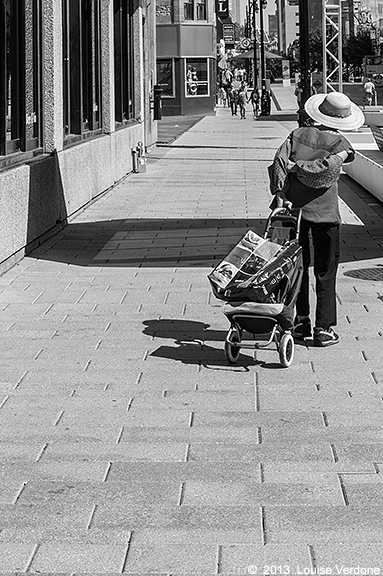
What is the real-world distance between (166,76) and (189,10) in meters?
3.43

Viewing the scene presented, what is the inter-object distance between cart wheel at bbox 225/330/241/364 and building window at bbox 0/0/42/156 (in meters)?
5.09

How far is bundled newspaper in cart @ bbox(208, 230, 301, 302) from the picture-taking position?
22.9 feet

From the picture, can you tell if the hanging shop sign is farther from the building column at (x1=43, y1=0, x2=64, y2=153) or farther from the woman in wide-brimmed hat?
the woman in wide-brimmed hat

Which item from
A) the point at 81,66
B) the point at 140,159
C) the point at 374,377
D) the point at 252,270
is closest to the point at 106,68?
the point at 81,66

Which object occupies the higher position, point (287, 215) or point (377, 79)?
point (377, 79)

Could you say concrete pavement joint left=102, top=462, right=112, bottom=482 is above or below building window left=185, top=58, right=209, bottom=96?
below

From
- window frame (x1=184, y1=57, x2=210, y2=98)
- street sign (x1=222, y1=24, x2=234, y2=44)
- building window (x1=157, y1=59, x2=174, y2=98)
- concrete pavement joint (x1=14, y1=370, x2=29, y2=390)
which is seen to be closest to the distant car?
street sign (x1=222, y1=24, x2=234, y2=44)

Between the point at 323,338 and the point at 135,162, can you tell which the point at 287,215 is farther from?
the point at 135,162

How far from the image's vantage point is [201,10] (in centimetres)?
5669

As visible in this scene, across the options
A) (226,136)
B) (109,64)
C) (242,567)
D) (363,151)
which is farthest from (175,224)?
(226,136)

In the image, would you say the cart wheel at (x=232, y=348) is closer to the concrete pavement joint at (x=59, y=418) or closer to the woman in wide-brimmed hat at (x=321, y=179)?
the woman in wide-brimmed hat at (x=321, y=179)

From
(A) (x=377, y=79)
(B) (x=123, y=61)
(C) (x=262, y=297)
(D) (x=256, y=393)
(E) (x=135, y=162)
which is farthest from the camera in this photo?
(A) (x=377, y=79)

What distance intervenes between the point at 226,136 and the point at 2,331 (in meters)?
29.2

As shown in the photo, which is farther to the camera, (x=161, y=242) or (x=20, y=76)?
(x=161, y=242)
